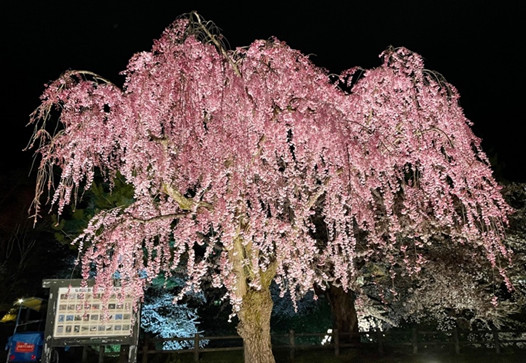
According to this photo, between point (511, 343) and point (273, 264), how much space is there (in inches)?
400

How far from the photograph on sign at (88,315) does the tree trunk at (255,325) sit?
3035 mm

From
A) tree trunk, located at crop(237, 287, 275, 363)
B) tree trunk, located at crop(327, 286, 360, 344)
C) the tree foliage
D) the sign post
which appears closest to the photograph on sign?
the sign post

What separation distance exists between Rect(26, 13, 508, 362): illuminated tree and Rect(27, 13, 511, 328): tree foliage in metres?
0.02

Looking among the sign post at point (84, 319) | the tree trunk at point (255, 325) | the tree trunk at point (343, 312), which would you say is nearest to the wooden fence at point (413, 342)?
the tree trunk at point (343, 312)

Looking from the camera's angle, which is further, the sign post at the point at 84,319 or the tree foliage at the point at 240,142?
the sign post at the point at 84,319

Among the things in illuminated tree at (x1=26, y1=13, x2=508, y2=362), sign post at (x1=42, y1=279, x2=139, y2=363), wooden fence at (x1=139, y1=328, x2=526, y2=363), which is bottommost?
wooden fence at (x1=139, y1=328, x2=526, y2=363)

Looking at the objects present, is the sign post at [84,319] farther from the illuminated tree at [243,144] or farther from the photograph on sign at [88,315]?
the illuminated tree at [243,144]

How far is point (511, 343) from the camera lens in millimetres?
13570

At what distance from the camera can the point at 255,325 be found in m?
7.47

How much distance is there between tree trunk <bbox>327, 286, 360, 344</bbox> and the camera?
1292cm

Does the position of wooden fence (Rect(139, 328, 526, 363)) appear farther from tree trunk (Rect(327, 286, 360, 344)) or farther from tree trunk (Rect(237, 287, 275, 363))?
tree trunk (Rect(237, 287, 275, 363))

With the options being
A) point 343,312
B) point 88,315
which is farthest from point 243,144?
point 343,312

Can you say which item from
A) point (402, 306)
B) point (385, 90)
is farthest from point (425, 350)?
point (385, 90)

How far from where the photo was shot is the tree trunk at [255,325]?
7.41 metres
